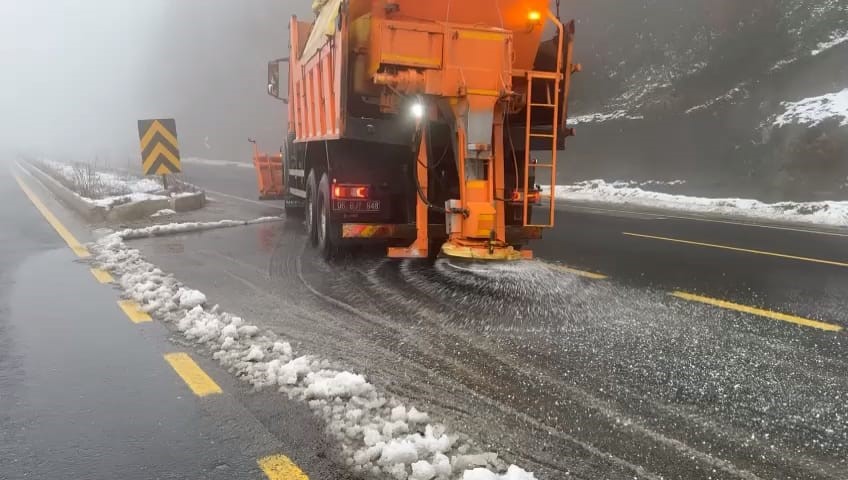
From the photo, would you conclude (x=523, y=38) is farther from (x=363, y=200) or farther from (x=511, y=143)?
(x=363, y=200)

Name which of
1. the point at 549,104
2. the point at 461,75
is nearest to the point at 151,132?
the point at 461,75

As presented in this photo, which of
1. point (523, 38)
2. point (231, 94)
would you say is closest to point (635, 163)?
point (523, 38)

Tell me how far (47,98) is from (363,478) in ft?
519

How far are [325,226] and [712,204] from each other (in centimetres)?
1163

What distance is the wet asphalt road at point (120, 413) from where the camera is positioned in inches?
114

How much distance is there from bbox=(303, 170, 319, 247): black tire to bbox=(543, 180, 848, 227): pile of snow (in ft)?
32.5

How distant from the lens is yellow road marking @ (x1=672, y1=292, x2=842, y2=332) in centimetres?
495

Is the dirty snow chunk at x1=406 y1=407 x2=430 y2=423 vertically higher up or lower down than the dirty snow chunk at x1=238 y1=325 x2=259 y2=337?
lower down

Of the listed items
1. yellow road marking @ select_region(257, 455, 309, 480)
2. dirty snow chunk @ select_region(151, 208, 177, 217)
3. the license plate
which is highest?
the license plate

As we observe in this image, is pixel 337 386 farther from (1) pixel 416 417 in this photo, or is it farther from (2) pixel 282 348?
(2) pixel 282 348

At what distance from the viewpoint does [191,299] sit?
554 centimetres

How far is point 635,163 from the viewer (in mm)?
20359

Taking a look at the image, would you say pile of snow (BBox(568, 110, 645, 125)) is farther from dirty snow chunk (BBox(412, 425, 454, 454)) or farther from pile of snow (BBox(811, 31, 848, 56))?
dirty snow chunk (BBox(412, 425, 454, 454))

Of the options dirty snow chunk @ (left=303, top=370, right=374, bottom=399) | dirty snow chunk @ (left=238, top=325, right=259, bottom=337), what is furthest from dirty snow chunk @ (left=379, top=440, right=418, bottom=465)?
dirty snow chunk @ (left=238, top=325, right=259, bottom=337)
